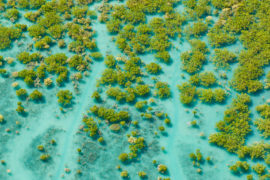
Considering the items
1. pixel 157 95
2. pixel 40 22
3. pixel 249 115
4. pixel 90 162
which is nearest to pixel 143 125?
pixel 157 95

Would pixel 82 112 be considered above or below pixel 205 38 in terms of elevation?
below

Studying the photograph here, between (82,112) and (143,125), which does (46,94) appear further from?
(143,125)

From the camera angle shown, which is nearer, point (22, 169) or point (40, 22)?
point (22, 169)

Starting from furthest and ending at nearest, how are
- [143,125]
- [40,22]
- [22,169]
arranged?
[40,22]
[143,125]
[22,169]

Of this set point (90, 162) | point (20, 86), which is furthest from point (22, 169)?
point (20, 86)

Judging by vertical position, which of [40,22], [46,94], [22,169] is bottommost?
[22,169]

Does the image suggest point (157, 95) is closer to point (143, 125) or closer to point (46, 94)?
point (143, 125)

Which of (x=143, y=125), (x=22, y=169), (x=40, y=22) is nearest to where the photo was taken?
(x=22, y=169)
